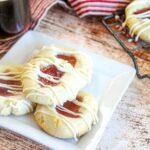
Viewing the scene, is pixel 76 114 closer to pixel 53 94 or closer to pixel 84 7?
pixel 53 94

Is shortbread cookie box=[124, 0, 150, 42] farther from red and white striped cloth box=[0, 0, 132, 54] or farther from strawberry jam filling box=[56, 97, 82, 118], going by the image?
strawberry jam filling box=[56, 97, 82, 118]

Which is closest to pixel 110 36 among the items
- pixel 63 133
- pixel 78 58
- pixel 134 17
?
Result: pixel 134 17

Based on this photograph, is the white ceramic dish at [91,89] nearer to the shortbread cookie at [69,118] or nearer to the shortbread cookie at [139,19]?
the shortbread cookie at [69,118]

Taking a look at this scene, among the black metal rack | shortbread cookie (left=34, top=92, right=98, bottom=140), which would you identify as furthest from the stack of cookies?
the black metal rack

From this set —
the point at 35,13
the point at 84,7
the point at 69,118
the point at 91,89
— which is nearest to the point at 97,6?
the point at 84,7

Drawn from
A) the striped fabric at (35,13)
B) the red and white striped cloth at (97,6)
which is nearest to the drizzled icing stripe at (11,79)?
the striped fabric at (35,13)

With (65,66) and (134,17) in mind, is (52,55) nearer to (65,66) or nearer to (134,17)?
(65,66)

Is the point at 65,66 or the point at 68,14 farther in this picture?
the point at 68,14
